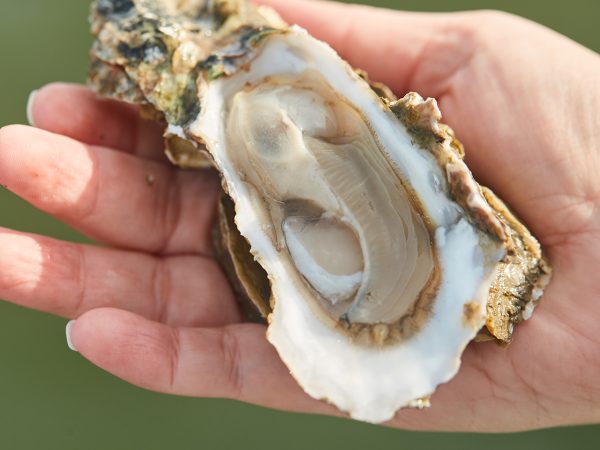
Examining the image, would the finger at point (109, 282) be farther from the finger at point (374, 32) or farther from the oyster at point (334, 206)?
the finger at point (374, 32)

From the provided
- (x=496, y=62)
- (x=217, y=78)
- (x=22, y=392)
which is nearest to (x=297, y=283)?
(x=217, y=78)

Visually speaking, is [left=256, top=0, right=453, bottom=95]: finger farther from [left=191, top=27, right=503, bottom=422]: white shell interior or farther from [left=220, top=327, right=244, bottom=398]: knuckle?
[left=220, top=327, right=244, bottom=398]: knuckle

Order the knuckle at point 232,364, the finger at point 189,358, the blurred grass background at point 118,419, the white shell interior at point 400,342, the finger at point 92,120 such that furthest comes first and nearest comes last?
the blurred grass background at point 118,419, the finger at point 92,120, the knuckle at point 232,364, the finger at point 189,358, the white shell interior at point 400,342

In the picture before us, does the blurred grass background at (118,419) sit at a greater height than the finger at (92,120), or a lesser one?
lesser

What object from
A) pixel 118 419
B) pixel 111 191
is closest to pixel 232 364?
pixel 111 191

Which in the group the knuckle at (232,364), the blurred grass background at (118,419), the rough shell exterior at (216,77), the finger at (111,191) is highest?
the rough shell exterior at (216,77)

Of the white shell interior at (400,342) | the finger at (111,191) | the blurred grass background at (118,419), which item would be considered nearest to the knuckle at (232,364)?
the white shell interior at (400,342)
